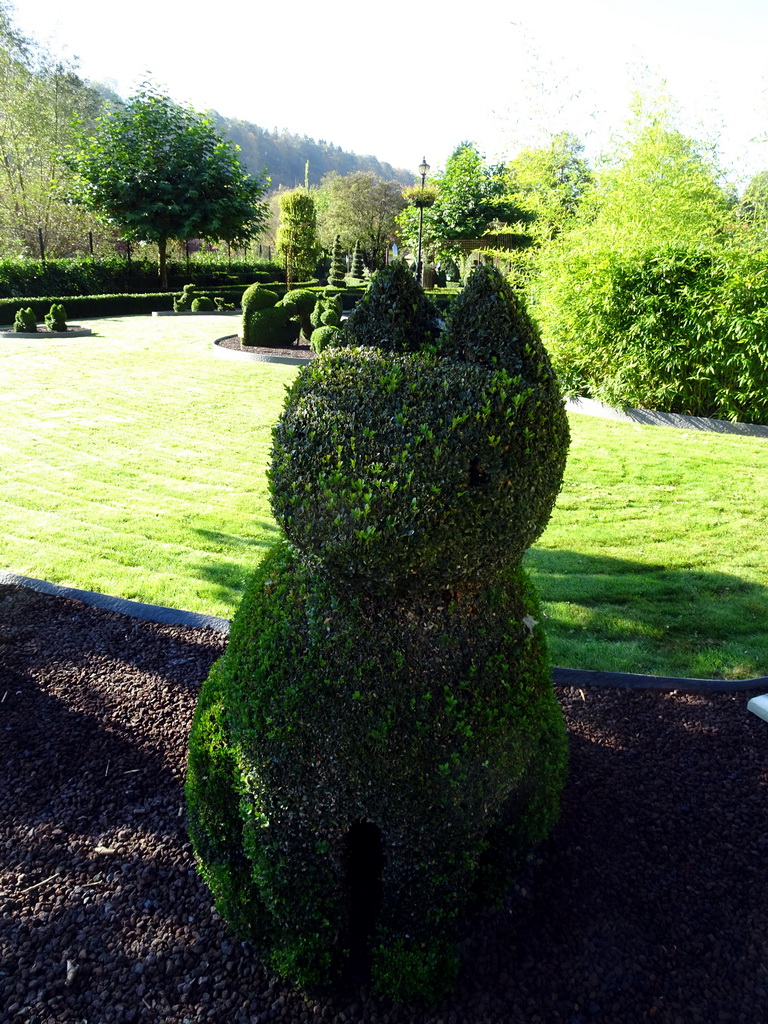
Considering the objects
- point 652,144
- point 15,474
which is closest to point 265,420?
point 15,474

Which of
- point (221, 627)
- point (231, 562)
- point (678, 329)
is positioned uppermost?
point (678, 329)

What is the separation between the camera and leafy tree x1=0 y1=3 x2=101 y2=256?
37.6 meters

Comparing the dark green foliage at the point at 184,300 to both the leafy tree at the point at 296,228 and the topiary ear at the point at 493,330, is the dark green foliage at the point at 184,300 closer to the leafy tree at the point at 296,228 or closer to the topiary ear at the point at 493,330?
the leafy tree at the point at 296,228

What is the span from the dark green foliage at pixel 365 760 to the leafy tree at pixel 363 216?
54774 millimetres

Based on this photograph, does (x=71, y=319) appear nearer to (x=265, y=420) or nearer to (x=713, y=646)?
(x=265, y=420)

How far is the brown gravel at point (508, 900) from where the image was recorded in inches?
85.4

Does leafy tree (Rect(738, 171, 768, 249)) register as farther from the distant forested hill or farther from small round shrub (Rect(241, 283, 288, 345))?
the distant forested hill

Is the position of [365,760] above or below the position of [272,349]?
above

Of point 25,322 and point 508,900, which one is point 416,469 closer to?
point 508,900

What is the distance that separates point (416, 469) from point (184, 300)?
96.3 ft

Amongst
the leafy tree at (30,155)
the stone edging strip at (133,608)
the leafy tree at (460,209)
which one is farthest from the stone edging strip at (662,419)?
the leafy tree at (30,155)

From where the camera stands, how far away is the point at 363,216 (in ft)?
181

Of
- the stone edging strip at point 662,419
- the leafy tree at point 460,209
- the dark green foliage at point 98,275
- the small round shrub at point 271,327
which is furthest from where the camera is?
the leafy tree at point 460,209

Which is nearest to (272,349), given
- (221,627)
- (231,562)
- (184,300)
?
(231,562)
